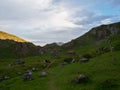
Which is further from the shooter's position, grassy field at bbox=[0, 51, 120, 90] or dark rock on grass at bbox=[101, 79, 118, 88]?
grassy field at bbox=[0, 51, 120, 90]

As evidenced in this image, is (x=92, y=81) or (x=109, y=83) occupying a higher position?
(x=92, y=81)

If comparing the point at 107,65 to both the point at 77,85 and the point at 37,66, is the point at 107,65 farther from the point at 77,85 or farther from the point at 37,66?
the point at 37,66

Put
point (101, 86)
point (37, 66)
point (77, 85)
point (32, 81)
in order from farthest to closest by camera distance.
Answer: point (37, 66) → point (32, 81) → point (77, 85) → point (101, 86)

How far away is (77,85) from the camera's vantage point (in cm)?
8131

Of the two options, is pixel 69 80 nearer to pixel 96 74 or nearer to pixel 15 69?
pixel 96 74

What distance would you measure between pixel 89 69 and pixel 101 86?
953 inches

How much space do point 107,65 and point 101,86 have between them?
1052 inches

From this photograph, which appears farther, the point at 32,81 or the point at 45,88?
the point at 32,81

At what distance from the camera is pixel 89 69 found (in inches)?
3915

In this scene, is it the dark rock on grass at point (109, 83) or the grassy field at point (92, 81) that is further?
the grassy field at point (92, 81)

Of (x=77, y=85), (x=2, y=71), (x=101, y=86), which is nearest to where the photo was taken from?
(x=101, y=86)

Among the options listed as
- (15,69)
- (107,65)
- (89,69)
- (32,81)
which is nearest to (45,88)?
(32,81)

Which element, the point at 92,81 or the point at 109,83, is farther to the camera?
the point at 92,81

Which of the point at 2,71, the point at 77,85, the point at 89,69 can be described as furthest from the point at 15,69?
the point at 77,85
